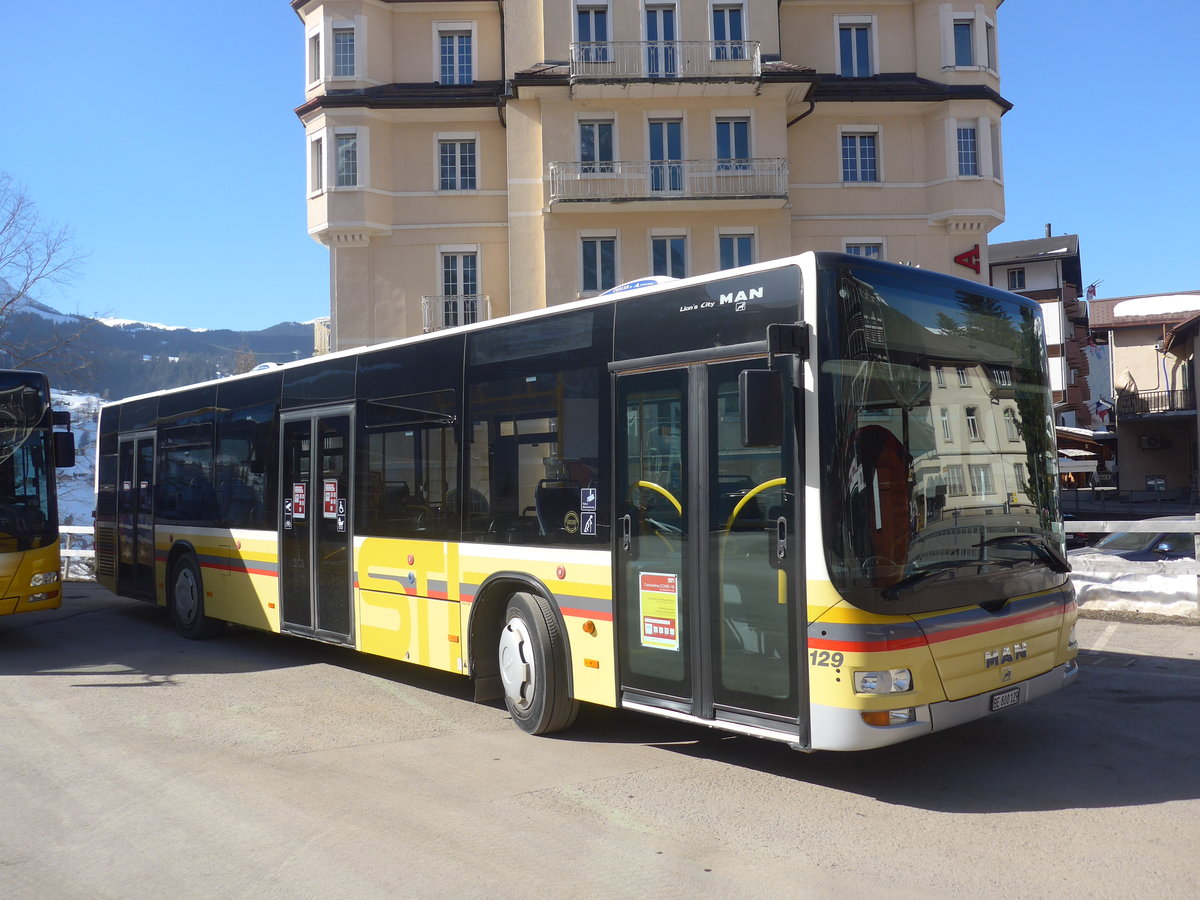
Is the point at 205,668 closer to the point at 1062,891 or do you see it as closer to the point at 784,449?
the point at 784,449

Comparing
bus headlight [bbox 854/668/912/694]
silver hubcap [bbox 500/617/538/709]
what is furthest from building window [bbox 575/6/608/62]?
bus headlight [bbox 854/668/912/694]

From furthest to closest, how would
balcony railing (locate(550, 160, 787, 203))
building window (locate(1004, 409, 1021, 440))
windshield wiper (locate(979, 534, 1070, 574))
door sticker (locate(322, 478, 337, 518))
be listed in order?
1. balcony railing (locate(550, 160, 787, 203))
2. door sticker (locate(322, 478, 337, 518))
3. building window (locate(1004, 409, 1021, 440))
4. windshield wiper (locate(979, 534, 1070, 574))

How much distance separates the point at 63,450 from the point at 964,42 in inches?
1142

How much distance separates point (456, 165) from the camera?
106 feet

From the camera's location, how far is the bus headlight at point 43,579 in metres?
12.1

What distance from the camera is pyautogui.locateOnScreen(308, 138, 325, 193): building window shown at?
3189cm

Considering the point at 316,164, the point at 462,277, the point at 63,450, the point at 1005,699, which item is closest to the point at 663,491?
the point at 1005,699

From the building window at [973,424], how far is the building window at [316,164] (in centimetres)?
2838

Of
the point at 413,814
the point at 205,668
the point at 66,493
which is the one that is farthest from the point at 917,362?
the point at 66,493

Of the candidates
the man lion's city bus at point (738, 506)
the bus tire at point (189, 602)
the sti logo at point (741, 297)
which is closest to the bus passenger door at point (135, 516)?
the bus tire at point (189, 602)

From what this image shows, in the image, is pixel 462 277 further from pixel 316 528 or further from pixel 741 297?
pixel 741 297

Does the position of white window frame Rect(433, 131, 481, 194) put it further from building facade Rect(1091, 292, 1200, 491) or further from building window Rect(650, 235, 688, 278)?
building facade Rect(1091, 292, 1200, 491)

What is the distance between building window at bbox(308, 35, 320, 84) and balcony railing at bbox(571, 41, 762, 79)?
27.9ft

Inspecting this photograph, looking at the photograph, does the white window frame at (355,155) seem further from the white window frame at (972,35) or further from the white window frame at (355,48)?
the white window frame at (972,35)
